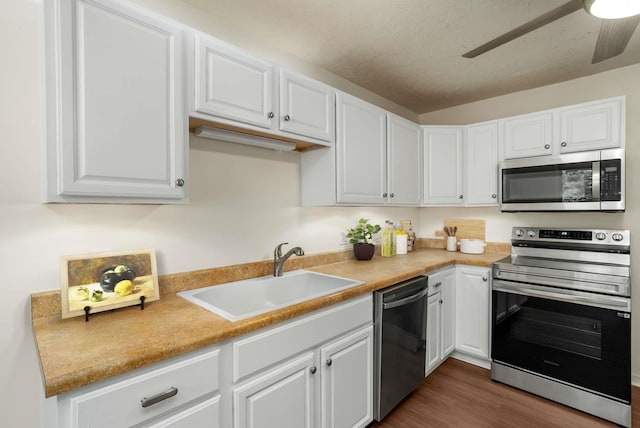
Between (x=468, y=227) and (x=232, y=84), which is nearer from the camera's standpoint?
(x=232, y=84)

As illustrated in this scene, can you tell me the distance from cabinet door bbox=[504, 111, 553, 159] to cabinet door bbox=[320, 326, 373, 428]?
2031mm

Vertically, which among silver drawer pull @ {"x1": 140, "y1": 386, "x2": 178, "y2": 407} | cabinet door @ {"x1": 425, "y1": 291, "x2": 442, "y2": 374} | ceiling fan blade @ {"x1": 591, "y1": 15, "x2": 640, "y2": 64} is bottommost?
cabinet door @ {"x1": 425, "y1": 291, "x2": 442, "y2": 374}

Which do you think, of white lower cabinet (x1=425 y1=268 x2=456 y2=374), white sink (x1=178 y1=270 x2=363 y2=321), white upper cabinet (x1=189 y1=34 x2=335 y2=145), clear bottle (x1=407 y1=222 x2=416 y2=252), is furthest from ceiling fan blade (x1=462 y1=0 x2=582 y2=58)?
clear bottle (x1=407 y1=222 x2=416 y2=252)

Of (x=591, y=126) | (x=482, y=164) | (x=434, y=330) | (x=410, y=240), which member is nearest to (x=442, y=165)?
(x=482, y=164)

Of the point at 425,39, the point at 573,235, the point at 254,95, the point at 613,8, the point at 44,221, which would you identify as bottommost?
the point at 573,235

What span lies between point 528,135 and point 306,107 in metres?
1.97

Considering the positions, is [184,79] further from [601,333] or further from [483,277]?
[601,333]

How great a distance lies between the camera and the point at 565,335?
2.05 meters

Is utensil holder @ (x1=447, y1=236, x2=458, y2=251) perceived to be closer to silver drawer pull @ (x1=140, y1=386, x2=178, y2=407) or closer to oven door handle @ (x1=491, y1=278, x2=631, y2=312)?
oven door handle @ (x1=491, y1=278, x2=631, y2=312)

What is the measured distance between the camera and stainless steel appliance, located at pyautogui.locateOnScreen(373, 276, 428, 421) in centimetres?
179

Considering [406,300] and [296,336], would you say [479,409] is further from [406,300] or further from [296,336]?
[296,336]

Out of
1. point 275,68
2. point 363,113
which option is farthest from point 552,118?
point 275,68

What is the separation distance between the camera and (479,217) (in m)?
3.10

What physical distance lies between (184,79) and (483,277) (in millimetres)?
2532
